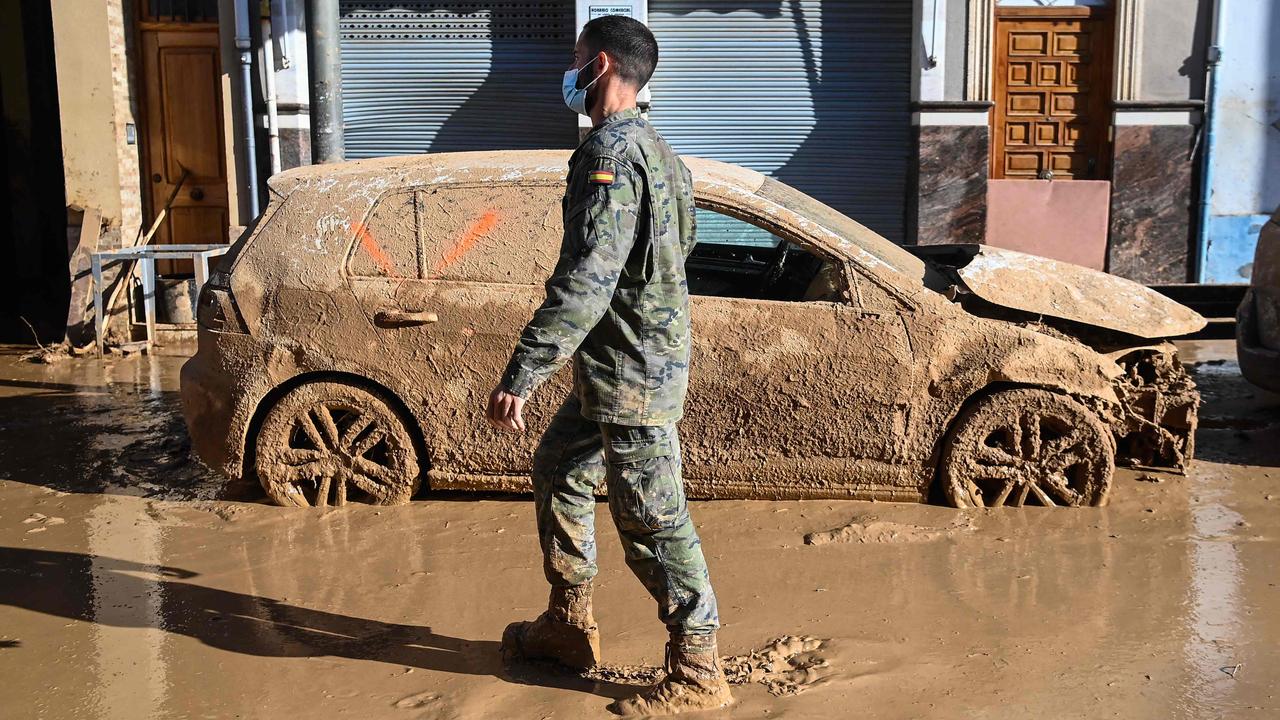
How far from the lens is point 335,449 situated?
18.2 feet

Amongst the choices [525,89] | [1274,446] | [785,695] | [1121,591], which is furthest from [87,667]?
[525,89]

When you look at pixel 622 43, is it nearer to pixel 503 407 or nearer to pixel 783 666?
pixel 503 407

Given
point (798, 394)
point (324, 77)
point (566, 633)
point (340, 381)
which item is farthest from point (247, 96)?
point (566, 633)

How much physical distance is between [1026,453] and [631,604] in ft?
6.60

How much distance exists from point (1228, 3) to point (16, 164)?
10824 millimetres

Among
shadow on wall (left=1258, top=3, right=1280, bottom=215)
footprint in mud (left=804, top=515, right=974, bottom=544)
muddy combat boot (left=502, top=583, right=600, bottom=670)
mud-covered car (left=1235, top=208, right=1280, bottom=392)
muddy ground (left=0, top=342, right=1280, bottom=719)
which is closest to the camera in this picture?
muddy ground (left=0, top=342, right=1280, bottom=719)

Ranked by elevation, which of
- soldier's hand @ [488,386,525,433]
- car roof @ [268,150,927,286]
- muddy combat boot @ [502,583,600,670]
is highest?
car roof @ [268,150,927,286]

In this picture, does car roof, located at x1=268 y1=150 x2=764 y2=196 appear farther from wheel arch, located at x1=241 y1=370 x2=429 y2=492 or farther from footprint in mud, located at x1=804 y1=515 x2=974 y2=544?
footprint in mud, located at x1=804 y1=515 x2=974 y2=544

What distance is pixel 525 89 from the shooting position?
11.7 m

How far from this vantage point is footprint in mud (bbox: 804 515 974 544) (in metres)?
5.07

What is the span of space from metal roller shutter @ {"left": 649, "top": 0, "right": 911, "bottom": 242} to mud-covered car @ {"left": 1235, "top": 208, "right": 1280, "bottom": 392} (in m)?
4.88

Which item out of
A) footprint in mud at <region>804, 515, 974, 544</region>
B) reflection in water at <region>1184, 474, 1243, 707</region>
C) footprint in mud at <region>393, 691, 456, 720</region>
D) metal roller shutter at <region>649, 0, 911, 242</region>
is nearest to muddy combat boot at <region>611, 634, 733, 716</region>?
footprint in mud at <region>393, 691, 456, 720</region>

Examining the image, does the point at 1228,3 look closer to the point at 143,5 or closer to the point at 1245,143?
the point at 1245,143

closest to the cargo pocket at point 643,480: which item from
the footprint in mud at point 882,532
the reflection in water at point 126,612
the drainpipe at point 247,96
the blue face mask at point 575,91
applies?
the blue face mask at point 575,91
